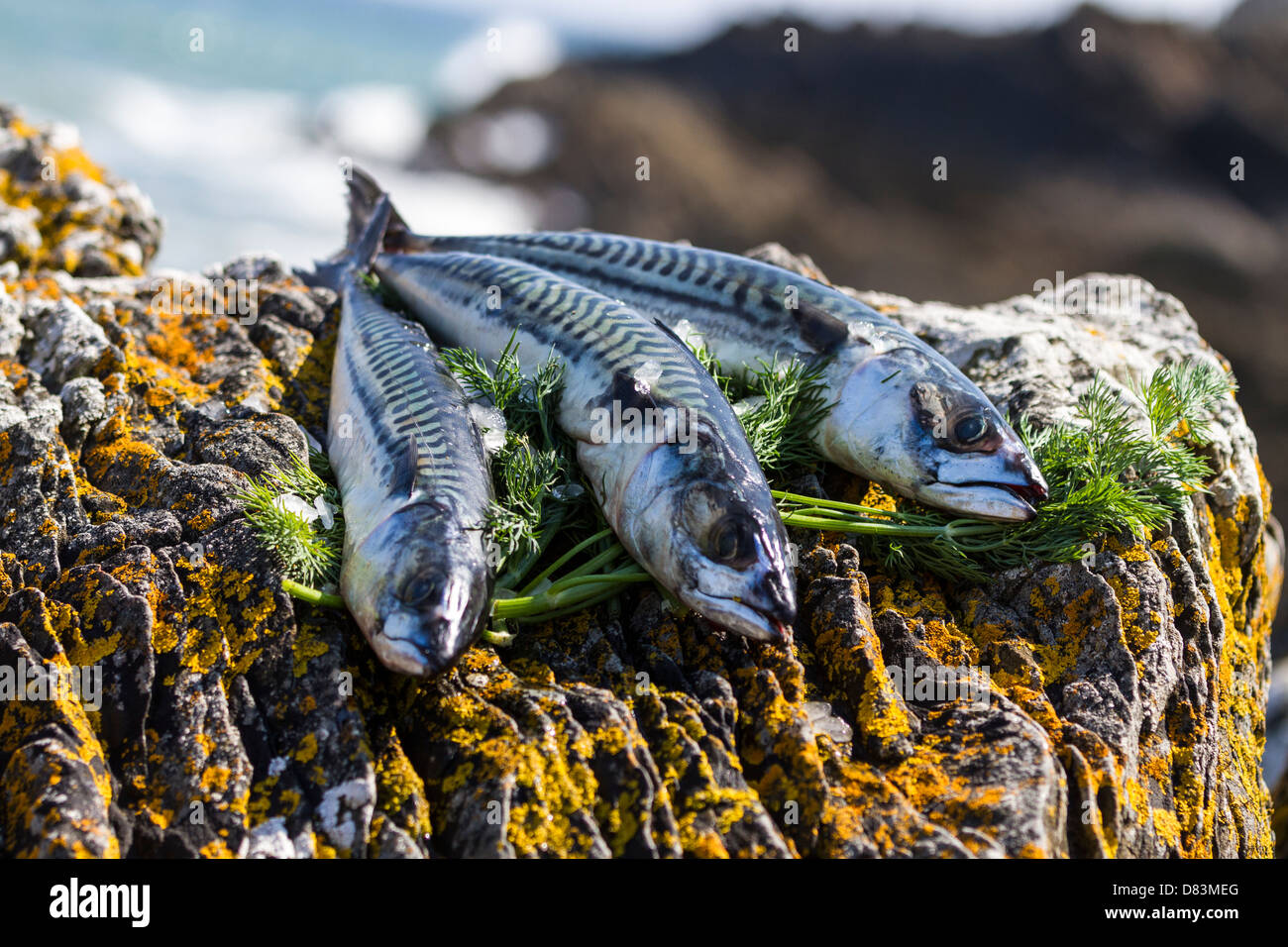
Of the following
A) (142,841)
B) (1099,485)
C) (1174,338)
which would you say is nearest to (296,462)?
(142,841)

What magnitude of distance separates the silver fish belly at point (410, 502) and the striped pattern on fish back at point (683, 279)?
4.84ft

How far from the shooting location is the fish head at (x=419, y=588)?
143 inches

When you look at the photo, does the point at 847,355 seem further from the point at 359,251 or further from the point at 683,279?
the point at 359,251

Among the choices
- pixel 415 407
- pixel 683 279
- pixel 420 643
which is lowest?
pixel 420 643

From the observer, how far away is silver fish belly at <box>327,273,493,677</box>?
3.69 m

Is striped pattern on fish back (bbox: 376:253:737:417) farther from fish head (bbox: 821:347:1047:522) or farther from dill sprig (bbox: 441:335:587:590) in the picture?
fish head (bbox: 821:347:1047:522)

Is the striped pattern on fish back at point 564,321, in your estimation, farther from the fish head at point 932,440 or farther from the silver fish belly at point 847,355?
the fish head at point 932,440

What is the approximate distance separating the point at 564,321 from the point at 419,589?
2.07m

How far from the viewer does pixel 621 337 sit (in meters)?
5.06

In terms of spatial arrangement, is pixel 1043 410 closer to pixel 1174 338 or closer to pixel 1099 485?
pixel 1099 485

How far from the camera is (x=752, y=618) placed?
12.7 feet

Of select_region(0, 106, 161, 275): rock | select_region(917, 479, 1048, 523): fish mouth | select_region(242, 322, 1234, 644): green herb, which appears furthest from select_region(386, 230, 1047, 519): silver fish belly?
select_region(0, 106, 161, 275): rock

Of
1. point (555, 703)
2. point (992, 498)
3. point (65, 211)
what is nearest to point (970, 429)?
point (992, 498)
